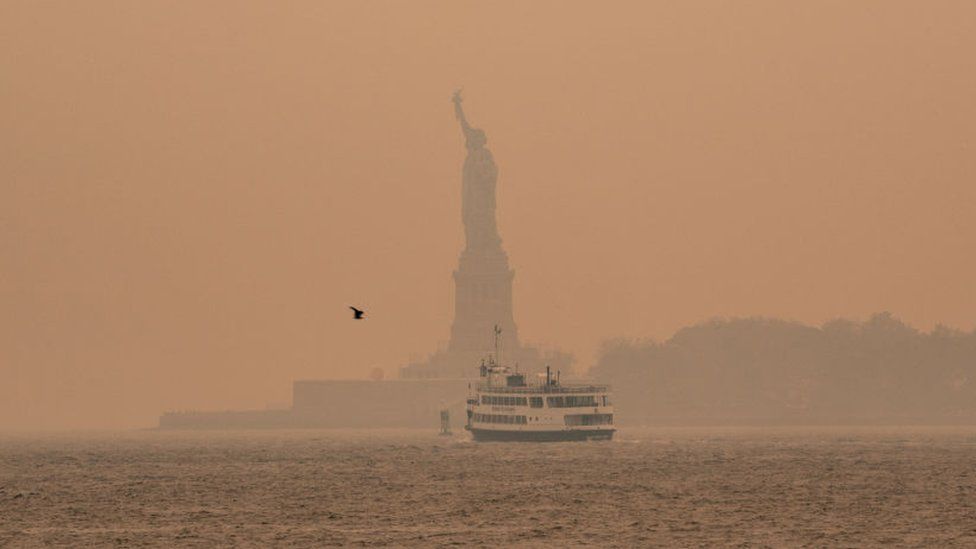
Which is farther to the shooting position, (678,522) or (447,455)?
(447,455)

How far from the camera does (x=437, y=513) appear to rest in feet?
346

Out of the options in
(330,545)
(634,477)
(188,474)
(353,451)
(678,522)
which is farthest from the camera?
(353,451)

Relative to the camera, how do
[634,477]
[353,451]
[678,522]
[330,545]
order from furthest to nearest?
Result: [353,451] → [634,477] → [678,522] → [330,545]

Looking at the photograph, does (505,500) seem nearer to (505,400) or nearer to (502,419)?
(502,419)

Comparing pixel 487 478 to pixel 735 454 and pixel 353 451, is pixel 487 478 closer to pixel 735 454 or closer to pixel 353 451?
pixel 735 454

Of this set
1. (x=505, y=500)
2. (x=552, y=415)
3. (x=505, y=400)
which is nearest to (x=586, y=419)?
(x=552, y=415)

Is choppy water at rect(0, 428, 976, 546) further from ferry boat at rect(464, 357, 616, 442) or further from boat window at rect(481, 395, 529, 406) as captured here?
boat window at rect(481, 395, 529, 406)

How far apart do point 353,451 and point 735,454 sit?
35652 millimetres

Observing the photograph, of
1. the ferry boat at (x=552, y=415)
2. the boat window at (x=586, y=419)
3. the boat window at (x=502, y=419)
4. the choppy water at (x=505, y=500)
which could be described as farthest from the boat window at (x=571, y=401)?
the choppy water at (x=505, y=500)

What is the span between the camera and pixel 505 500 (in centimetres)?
11406

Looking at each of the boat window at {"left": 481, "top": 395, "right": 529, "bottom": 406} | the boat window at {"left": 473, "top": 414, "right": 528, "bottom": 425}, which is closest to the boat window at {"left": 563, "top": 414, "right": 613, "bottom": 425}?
the boat window at {"left": 473, "top": 414, "right": 528, "bottom": 425}

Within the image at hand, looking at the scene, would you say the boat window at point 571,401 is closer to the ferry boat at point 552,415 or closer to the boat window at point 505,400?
the ferry boat at point 552,415

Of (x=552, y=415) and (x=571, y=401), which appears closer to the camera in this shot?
(x=552, y=415)

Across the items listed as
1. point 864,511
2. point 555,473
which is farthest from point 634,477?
point 864,511
